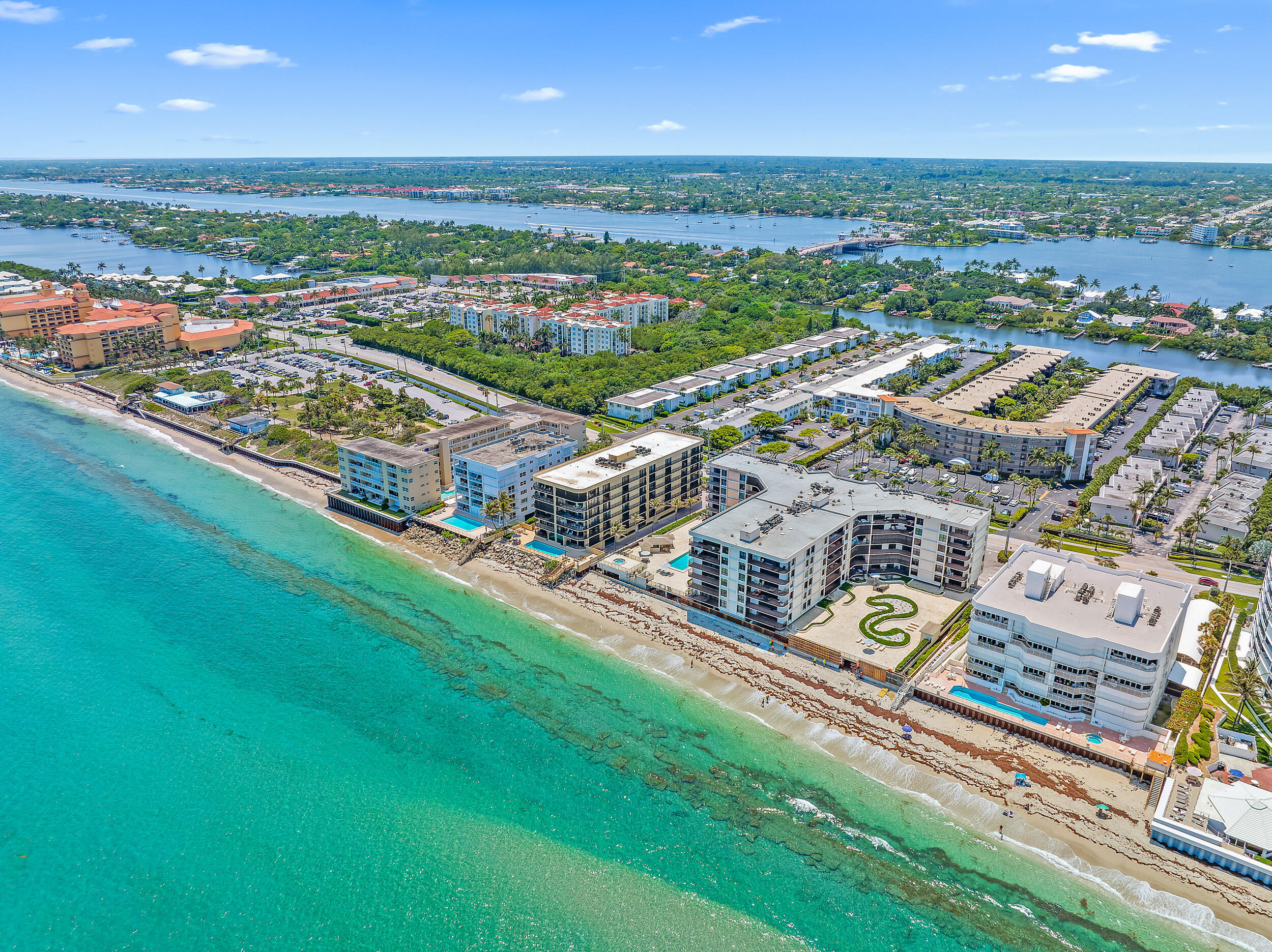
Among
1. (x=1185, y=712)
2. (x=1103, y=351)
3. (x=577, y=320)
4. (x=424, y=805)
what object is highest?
(x=577, y=320)

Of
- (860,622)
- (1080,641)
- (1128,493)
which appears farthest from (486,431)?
(1128,493)

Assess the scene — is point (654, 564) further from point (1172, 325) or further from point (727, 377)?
point (1172, 325)

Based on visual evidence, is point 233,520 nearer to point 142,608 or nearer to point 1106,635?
point 142,608

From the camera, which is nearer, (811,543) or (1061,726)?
Answer: (1061,726)

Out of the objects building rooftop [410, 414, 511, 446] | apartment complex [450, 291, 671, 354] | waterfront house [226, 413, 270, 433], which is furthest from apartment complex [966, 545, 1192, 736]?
apartment complex [450, 291, 671, 354]

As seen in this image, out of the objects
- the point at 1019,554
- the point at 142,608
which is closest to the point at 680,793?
the point at 1019,554

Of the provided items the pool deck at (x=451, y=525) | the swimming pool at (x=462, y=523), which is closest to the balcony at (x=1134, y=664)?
the pool deck at (x=451, y=525)

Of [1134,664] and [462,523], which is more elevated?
[1134,664]
